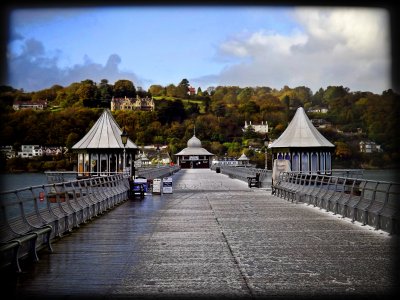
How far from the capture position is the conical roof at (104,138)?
164 ft

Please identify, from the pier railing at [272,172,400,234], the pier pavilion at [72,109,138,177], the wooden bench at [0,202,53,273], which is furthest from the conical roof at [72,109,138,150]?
the wooden bench at [0,202,53,273]

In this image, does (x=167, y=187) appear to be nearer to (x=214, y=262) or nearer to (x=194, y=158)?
(x=214, y=262)

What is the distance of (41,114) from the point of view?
60.4 metres

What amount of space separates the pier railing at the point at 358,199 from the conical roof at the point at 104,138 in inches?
981

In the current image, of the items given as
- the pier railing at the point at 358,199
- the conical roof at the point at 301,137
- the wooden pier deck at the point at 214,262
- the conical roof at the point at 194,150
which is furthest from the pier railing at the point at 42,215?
A: the conical roof at the point at 194,150

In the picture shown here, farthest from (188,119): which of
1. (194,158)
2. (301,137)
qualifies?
(301,137)

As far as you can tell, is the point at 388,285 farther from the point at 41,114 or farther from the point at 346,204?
the point at 41,114

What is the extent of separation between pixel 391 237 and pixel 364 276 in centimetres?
467

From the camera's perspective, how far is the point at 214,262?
10000 millimetres

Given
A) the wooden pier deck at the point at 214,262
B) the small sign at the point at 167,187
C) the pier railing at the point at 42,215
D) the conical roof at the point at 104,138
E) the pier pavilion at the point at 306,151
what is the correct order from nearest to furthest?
1. the wooden pier deck at the point at 214,262
2. the pier railing at the point at 42,215
3. the small sign at the point at 167,187
4. the conical roof at the point at 104,138
5. the pier pavilion at the point at 306,151

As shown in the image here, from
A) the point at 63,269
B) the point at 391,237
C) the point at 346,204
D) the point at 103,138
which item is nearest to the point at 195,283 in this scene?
the point at 63,269

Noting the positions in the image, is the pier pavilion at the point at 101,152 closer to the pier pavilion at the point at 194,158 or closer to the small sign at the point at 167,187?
the small sign at the point at 167,187

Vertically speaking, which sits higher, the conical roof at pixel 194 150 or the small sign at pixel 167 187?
the conical roof at pixel 194 150

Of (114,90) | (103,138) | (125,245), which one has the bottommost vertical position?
(125,245)
